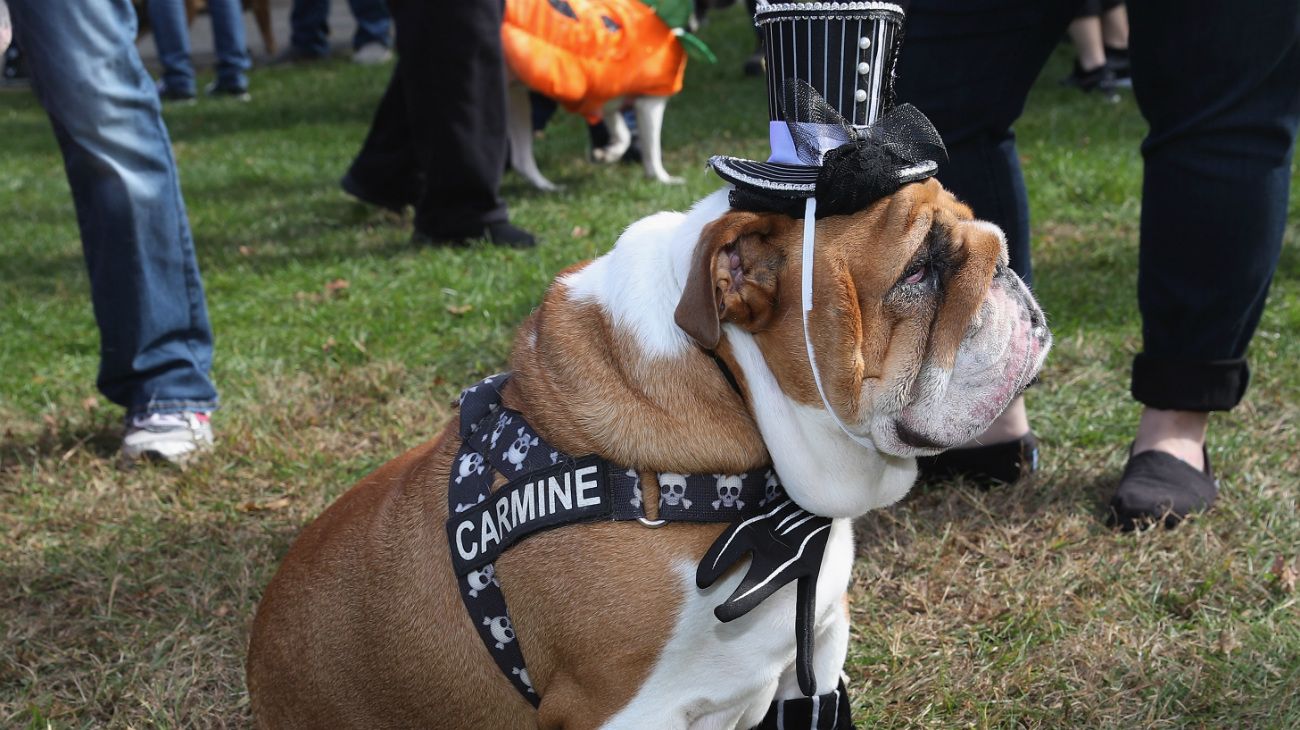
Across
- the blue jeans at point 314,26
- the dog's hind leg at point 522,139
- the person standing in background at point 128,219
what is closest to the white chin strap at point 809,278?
the person standing in background at point 128,219

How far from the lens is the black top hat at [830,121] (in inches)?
77.2

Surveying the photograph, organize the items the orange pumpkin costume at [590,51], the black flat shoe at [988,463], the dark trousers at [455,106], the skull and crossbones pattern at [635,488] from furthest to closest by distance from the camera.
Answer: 1. the orange pumpkin costume at [590,51]
2. the dark trousers at [455,106]
3. the black flat shoe at [988,463]
4. the skull and crossbones pattern at [635,488]

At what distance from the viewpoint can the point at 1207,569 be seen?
118 inches

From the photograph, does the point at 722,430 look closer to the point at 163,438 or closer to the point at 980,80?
the point at 980,80

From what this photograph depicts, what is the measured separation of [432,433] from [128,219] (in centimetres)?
113

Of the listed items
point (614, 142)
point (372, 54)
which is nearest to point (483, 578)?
point (614, 142)

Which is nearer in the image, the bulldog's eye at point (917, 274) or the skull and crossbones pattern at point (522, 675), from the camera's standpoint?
the bulldog's eye at point (917, 274)

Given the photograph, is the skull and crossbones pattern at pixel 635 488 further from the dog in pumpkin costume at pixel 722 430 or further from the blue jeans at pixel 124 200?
the blue jeans at pixel 124 200

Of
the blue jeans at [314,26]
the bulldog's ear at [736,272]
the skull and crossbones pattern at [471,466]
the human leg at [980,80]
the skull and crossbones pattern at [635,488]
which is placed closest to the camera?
the bulldog's ear at [736,272]

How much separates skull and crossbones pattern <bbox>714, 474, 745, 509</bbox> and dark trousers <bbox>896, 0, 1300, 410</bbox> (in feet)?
4.78

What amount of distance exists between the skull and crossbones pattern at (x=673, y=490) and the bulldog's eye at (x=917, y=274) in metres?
0.49

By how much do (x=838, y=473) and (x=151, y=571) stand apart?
6.88 ft

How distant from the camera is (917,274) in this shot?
2.01m

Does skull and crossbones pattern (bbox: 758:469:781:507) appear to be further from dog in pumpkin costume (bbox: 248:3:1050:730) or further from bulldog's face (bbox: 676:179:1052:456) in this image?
bulldog's face (bbox: 676:179:1052:456)
